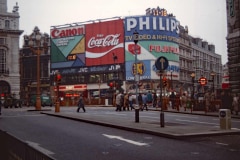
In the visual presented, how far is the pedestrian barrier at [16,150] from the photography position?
4.16 meters

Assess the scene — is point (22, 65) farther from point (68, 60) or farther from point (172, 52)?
point (172, 52)

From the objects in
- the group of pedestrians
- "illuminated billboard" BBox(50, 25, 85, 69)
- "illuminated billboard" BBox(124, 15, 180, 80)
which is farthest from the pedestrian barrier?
"illuminated billboard" BBox(50, 25, 85, 69)

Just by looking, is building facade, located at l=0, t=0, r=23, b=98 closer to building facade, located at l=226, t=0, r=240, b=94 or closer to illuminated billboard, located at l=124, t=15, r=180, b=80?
illuminated billboard, located at l=124, t=15, r=180, b=80

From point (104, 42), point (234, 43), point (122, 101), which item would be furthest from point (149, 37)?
point (234, 43)

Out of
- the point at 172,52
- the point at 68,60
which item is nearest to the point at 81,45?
the point at 68,60

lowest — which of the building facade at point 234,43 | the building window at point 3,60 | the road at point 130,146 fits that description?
the road at point 130,146

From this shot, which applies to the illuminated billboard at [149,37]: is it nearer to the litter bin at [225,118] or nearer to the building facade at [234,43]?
the building facade at [234,43]

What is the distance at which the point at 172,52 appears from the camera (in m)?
82.5

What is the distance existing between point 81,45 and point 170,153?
76694 mm

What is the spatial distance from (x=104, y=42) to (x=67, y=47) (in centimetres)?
1031

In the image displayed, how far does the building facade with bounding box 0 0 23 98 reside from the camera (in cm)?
8375

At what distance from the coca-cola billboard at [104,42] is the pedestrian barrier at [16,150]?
2895 inches

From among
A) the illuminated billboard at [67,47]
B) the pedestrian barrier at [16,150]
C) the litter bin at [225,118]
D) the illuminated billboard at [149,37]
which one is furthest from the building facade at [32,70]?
the pedestrian barrier at [16,150]

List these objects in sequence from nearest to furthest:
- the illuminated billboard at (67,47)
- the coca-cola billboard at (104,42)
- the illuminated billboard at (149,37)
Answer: the illuminated billboard at (149,37) → the coca-cola billboard at (104,42) → the illuminated billboard at (67,47)
